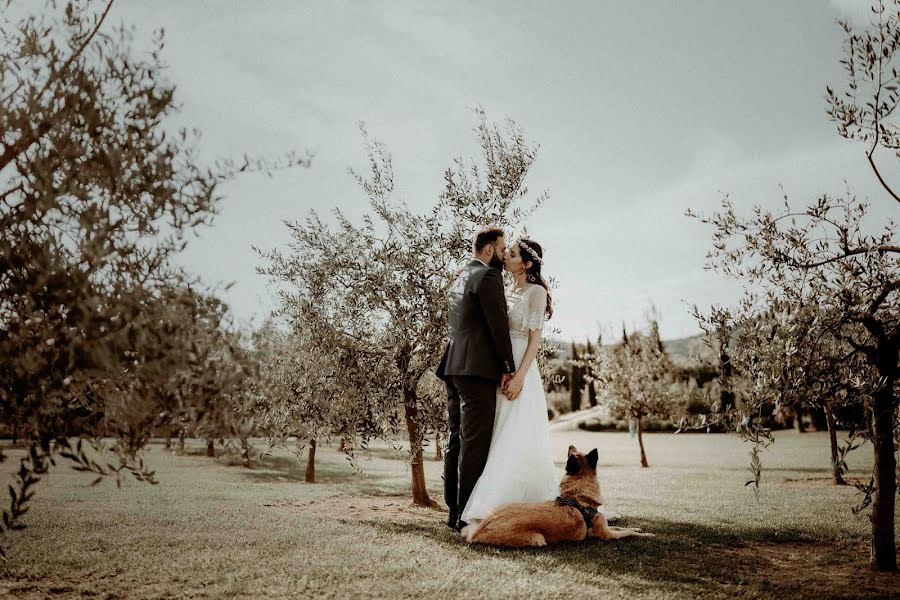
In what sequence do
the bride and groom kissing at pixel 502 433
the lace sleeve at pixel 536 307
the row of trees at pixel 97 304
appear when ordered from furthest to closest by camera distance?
the lace sleeve at pixel 536 307, the bride and groom kissing at pixel 502 433, the row of trees at pixel 97 304

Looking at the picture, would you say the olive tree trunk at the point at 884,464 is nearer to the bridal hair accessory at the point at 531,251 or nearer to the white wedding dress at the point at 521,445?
the white wedding dress at the point at 521,445

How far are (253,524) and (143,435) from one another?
510cm

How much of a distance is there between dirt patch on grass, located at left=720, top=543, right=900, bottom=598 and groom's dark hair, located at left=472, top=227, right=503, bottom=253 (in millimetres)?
4585

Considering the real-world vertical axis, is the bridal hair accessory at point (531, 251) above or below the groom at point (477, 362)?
above

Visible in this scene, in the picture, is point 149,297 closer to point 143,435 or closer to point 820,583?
point 143,435

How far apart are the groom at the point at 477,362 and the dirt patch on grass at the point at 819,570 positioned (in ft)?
9.97

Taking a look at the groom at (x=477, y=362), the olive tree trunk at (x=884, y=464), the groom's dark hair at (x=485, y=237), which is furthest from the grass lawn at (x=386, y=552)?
the groom's dark hair at (x=485, y=237)

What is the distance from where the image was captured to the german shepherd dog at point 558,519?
6.27 m

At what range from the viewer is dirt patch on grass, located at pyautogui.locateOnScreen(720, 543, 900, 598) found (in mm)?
5172

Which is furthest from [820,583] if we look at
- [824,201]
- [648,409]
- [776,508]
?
[648,409]

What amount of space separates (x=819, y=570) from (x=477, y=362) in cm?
410

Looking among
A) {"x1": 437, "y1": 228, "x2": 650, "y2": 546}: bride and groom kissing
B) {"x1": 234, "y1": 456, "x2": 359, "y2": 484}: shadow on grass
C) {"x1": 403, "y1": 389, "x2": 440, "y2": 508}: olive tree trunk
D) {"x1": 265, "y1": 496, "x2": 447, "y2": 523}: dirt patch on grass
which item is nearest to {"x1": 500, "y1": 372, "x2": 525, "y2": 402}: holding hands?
{"x1": 437, "y1": 228, "x2": 650, "y2": 546}: bride and groom kissing

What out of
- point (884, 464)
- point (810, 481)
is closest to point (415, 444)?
point (884, 464)

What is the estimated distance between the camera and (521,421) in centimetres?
711
